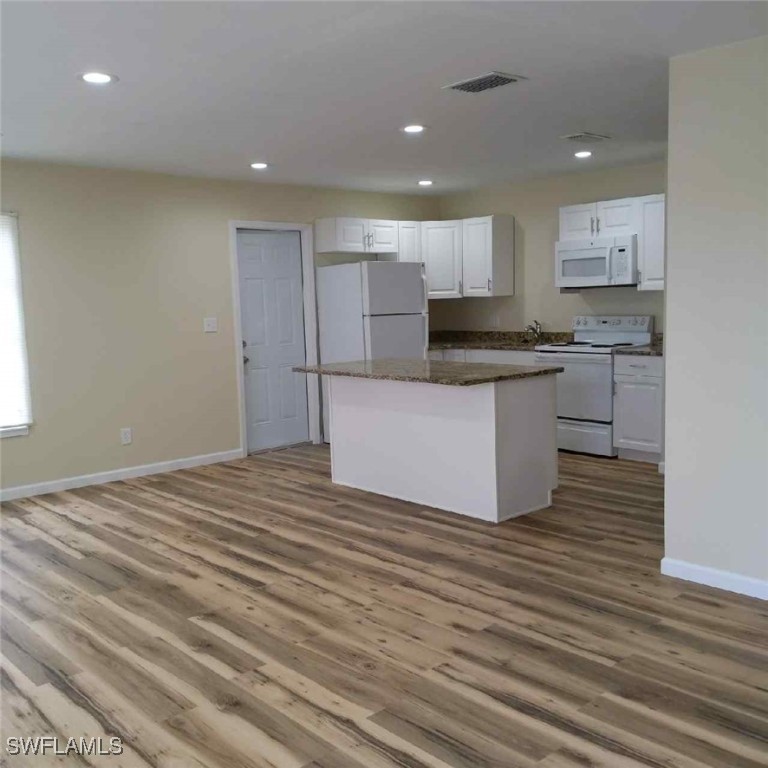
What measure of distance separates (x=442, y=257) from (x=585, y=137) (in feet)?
8.44

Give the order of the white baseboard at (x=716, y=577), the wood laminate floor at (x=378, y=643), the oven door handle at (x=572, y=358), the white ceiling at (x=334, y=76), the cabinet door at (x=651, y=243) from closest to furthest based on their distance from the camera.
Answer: the wood laminate floor at (x=378, y=643)
the white ceiling at (x=334, y=76)
the white baseboard at (x=716, y=577)
the cabinet door at (x=651, y=243)
the oven door handle at (x=572, y=358)

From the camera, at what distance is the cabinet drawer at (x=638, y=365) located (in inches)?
229

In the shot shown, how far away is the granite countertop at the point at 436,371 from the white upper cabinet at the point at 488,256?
7.17ft

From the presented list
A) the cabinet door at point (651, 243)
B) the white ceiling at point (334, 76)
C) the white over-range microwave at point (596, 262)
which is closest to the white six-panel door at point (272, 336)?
the white ceiling at point (334, 76)

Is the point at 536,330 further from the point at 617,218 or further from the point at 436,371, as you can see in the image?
the point at 436,371

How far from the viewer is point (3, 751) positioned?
2.38 metres

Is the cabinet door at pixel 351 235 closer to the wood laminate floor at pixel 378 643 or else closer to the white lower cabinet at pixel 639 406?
the white lower cabinet at pixel 639 406

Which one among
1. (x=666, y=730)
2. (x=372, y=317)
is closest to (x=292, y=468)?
(x=372, y=317)

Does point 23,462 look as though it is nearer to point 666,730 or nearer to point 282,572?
point 282,572

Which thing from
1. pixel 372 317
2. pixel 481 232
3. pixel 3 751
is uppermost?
pixel 481 232

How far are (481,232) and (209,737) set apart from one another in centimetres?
567

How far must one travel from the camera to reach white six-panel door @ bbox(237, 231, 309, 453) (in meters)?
6.82

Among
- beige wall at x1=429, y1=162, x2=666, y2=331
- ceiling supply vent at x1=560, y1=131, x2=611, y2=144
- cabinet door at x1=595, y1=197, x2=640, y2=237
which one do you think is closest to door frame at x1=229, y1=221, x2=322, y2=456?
beige wall at x1=429, y1=162, x2=666, y2=331

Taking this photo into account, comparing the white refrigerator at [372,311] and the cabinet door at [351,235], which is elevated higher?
the cabinet door at [351,235]
